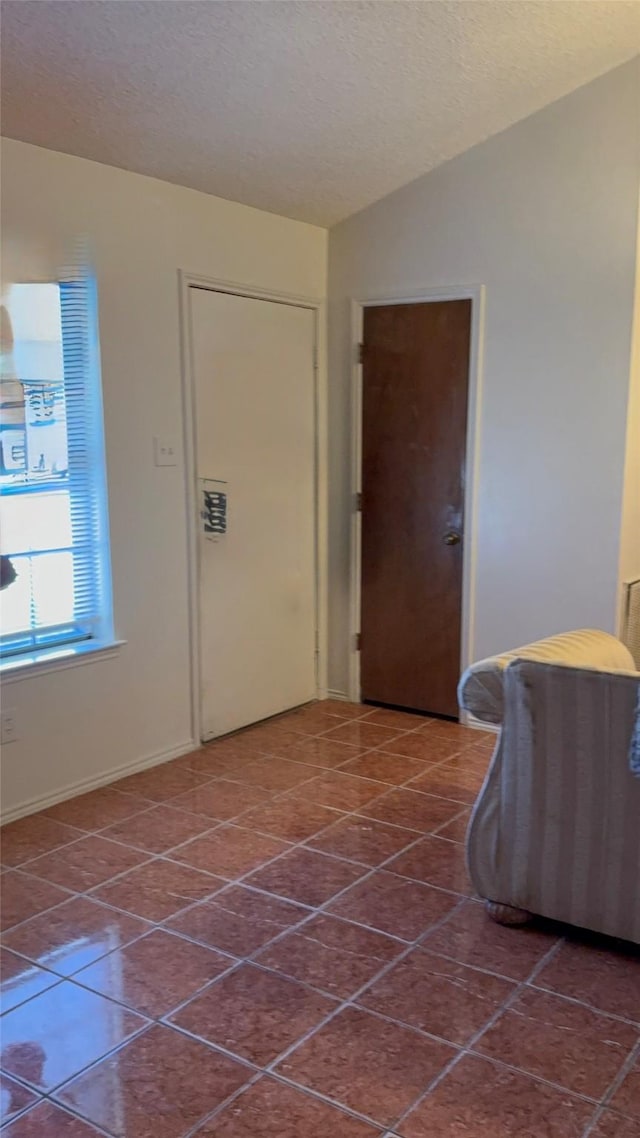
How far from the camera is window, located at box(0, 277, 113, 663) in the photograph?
320cm

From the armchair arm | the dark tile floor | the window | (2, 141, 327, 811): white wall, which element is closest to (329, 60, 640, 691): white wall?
(2, 141, 327, 811): white wall

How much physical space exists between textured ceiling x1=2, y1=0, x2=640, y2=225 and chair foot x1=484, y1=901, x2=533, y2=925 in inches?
104

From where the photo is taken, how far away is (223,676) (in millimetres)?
4148

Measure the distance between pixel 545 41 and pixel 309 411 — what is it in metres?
1.86

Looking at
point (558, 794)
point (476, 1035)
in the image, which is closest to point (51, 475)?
point (558, 794)

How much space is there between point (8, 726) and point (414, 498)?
2.08 meters

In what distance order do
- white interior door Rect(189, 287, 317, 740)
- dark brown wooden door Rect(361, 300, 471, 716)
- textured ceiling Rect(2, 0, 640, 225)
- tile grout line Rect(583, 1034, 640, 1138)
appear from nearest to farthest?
tile grout line Rect(583, 1034, 640, 1138) < textured ceiling Rect(2, 0, 640, 225) < white interior door Rect(189, 287, 317, 740) < dark brown wooden door Rect(361, 300, 471, 716)

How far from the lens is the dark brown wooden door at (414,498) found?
4176mm

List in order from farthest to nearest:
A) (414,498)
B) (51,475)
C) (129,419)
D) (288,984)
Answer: (414,498), (129,419), (51,475), (288,984)

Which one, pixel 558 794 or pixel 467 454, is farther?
pixel 467 454

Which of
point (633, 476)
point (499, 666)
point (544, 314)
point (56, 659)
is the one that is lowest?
point (56, 659)

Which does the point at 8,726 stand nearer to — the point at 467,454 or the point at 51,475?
the point at 51,475

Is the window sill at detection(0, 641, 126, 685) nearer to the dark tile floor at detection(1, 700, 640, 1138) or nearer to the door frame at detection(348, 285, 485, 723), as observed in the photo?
the dark tile floor at detection(1, 700, 640, 1138)

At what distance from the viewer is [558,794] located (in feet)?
8.05
